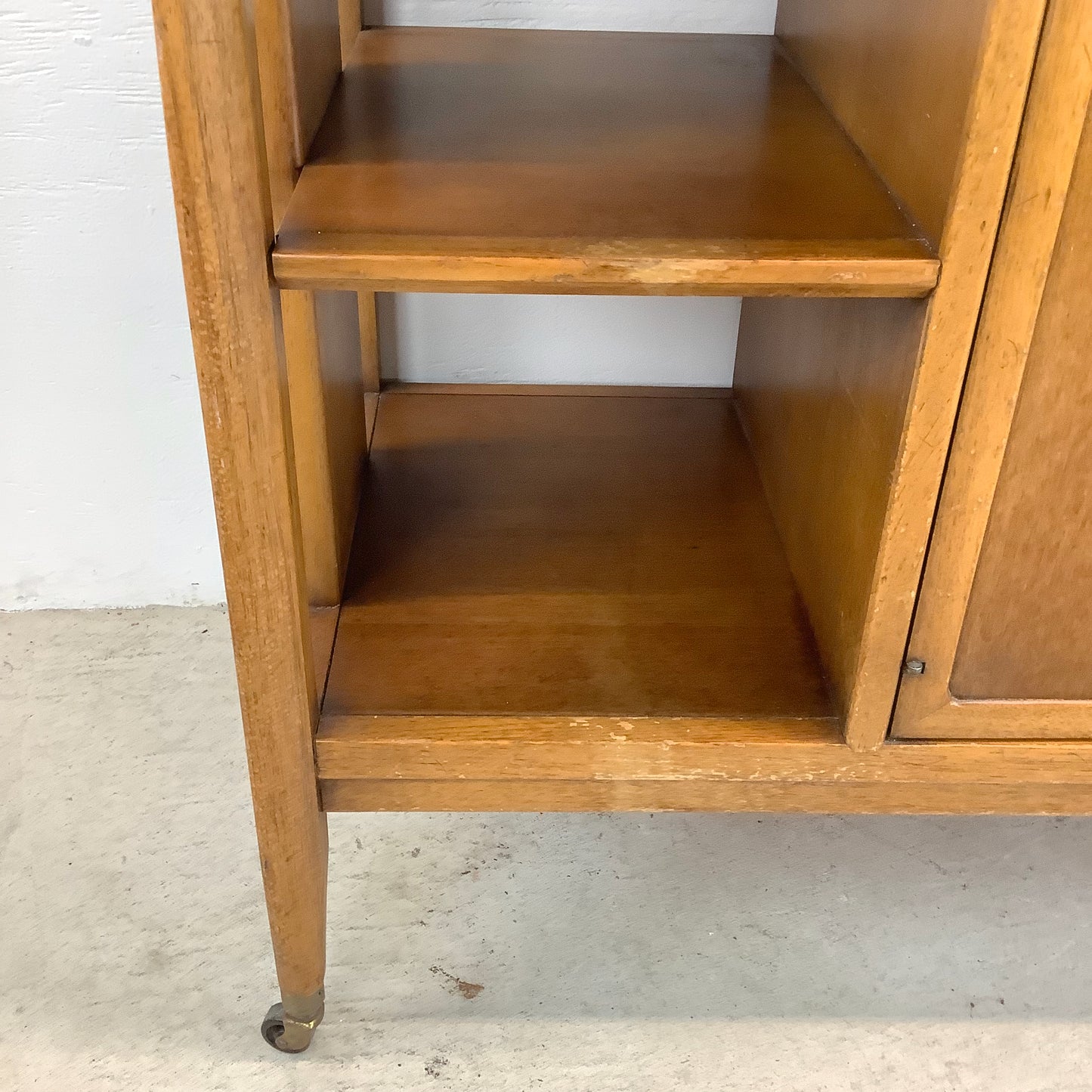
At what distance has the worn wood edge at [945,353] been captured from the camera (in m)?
0.54

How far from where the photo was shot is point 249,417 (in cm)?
61

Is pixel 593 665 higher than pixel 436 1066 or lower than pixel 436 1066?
higher

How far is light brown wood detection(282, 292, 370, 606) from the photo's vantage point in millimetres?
753

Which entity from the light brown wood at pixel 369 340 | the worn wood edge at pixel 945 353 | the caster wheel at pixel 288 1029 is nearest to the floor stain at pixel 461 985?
the caster wheel at pixel 288 1029

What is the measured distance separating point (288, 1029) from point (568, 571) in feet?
1.32

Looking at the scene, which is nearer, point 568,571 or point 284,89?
point 284,89

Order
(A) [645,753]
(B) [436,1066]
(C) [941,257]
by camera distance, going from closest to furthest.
A: 1. (C) [941,257]
2. (A) [645,753]
3. (B) [436,1066]

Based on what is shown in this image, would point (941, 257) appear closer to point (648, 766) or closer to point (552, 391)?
point (648, 766)

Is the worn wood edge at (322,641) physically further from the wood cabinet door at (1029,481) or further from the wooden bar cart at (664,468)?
the wood cabinet door at (1029,481)

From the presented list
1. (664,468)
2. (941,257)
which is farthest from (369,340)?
(941,257)

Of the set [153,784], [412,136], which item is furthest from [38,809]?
[412,136]

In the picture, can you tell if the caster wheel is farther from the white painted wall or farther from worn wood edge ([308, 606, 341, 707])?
the white painted wall

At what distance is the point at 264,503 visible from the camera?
0.64 m

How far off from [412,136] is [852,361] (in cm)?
32
